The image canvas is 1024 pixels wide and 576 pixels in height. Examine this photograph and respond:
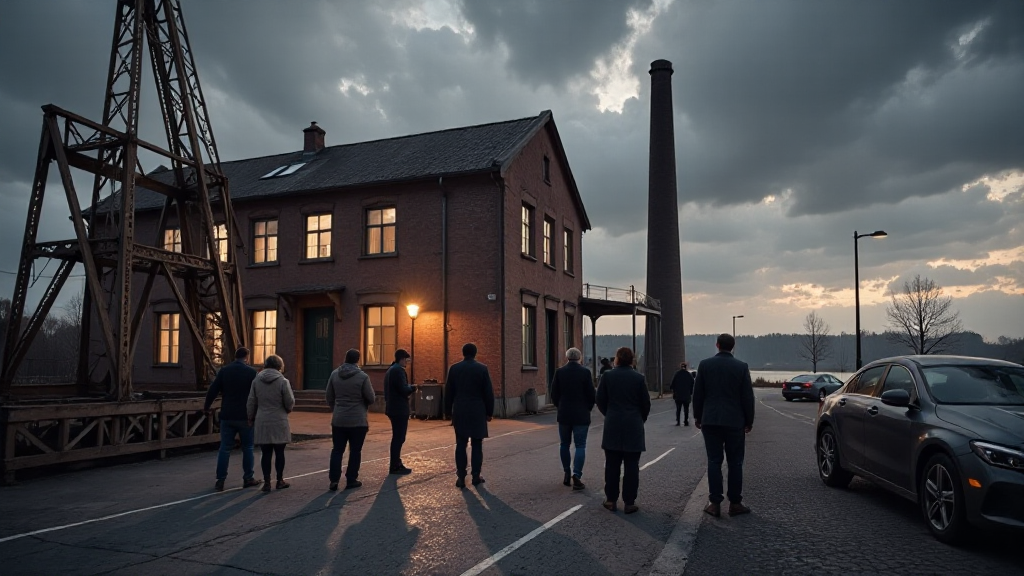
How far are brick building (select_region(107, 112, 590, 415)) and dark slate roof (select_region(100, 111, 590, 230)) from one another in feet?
0.30

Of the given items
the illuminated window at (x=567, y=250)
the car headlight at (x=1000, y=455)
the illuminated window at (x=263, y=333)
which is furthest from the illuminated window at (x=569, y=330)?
the car headlight at (x=1000, y=455)

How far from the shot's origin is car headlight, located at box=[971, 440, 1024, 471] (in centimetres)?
514

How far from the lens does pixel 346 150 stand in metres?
27.3

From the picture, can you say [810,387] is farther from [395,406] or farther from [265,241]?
[395,406]

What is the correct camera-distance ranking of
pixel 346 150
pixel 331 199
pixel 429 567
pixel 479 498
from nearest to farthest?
1. pixel 429 567
2. pixel 479 498
3. pixel 331 199
4. pixel 346 150

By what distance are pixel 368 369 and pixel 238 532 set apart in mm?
15156

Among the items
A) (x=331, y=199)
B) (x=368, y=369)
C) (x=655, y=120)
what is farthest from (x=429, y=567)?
(x=655, y=120)

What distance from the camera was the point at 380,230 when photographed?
22.2 m

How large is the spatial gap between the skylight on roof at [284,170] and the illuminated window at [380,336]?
7.53 m

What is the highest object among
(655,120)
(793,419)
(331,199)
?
(655,120)

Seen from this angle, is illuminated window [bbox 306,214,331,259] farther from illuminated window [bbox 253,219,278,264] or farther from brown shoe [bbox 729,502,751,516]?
brown shoe [bbox 729,502,751,516]

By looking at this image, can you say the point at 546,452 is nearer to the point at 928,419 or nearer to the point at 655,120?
the point at 928,419

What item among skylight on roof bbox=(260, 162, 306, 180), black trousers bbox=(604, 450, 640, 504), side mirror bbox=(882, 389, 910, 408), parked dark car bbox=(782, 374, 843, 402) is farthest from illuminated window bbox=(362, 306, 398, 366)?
parked dark car bbox=(782, 374, 843, 402)

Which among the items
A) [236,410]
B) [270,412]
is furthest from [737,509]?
[236,410]
